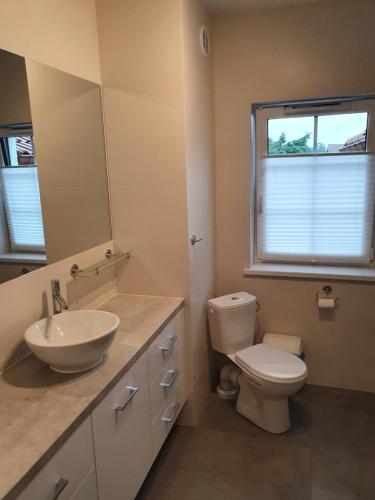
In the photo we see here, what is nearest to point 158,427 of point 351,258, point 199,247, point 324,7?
point 199,247

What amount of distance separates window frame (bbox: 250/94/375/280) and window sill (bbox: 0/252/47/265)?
4.81 ft

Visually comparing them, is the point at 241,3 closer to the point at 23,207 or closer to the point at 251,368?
the point at 23,207

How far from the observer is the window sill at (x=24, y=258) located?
60.6 inches

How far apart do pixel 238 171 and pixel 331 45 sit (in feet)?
3.04

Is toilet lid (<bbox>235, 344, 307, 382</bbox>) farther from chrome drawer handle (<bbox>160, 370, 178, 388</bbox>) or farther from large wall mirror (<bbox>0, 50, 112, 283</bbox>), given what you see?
large wall mirror (<bbox>0, 50, 112, 283</bbox>)

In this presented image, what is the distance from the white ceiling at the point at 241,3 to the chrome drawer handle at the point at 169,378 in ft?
7.01

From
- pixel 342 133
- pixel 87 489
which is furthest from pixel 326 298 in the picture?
pixel 87 489

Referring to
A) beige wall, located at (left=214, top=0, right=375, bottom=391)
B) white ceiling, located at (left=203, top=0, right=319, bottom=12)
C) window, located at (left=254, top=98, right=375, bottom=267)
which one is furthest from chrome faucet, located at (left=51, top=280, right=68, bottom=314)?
white ceiling, located at (left=203, top=0, right=319, bottom=12)

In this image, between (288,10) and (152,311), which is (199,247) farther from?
(288,10)

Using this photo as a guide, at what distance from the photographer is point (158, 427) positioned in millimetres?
1896

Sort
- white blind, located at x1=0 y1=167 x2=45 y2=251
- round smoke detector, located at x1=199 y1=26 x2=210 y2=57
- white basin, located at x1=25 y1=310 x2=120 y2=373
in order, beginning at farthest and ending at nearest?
1. round smoke detector, located at x1=199 y1=26 x2=210 y2=57
2. white blind, located at x1=0 y1=167 x2=45 y2=251
3. white basin, located at x1=25 y1=310 x2=120 y2=373

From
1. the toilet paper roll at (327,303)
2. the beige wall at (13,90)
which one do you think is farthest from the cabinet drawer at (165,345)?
the beige wall at (13,90)

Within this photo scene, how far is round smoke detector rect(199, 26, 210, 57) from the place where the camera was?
7.30ft

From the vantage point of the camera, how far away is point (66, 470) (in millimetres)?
1151
